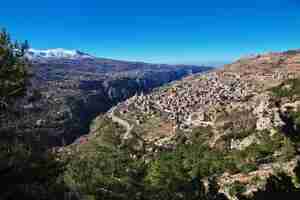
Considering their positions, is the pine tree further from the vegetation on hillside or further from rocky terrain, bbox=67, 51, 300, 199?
rocky terrain, bbox=67, 51, 300, 199

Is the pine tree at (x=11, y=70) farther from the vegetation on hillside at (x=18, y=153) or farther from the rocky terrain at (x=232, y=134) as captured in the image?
the rocky terrain at (x=232, y=134)

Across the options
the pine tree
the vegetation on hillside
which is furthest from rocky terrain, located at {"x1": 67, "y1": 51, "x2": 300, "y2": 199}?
the pine tree

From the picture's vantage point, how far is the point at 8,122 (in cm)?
2834

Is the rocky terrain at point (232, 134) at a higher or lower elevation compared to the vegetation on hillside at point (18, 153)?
lower

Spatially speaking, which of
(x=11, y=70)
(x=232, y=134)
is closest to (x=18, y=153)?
(x=11, y=70)

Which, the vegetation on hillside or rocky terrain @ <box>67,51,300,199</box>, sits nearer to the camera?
the vegetation on hillside

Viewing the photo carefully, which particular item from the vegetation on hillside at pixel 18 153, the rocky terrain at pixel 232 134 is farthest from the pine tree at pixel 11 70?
the rocky terrain at pixel 232 134

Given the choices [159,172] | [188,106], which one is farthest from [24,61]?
[188,106]

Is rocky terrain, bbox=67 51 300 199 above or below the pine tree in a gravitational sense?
below

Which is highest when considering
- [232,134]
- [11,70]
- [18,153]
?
[11,70]

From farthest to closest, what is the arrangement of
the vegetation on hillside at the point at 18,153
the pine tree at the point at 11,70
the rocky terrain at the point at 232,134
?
the rocky terrain at the point at 232,134 → the pine tree at the point at 11,70 → the vegetation on hillside at the point at 18,153

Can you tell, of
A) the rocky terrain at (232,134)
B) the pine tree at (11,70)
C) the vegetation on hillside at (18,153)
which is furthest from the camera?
the rocky terrain at (232,134)

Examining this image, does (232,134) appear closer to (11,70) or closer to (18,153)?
(11,70)

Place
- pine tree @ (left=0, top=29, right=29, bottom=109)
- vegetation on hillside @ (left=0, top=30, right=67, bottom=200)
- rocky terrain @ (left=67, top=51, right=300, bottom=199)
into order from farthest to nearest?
rocky terrain @ (left=67, top=51, right=300, bottom=199)
pine tree @ (left=0, top=29, right=29, bottom=109)
vegetation on hillside @ (left=0, top=30, right=67, bottom=200)
